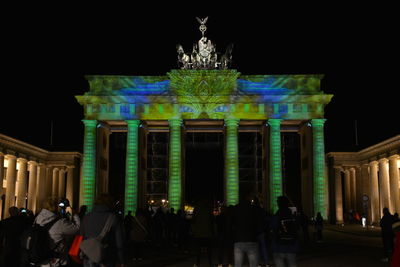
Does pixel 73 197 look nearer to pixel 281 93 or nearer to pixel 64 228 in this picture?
pixel 281 93

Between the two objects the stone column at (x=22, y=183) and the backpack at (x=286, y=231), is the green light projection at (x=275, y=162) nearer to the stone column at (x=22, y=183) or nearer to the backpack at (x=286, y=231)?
the stone column at (x=22, y=183)

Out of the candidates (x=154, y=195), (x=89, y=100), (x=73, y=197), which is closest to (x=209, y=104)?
(x=89, y=100)

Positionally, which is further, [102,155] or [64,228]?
[102,155]

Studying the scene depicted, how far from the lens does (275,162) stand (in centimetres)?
5525

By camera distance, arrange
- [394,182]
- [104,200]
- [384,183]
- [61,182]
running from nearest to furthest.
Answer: [104,200] < [394,182] < [384,183] < [61,182]

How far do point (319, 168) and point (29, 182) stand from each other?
34.5 metres

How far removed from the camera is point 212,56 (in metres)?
57.6

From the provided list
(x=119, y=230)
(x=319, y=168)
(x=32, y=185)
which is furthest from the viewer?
(x=32, y=185)

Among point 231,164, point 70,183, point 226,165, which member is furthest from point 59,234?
point 70,183

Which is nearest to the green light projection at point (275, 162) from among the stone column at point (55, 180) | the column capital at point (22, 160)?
the column capital at point (22, 160)

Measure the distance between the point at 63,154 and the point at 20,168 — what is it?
8.46 meters

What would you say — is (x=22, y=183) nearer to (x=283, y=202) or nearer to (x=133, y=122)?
(x=133, y=122)

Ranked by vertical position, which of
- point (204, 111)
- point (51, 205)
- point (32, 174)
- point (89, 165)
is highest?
point (204, 111)

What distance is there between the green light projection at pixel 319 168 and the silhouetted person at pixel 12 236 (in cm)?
4576
